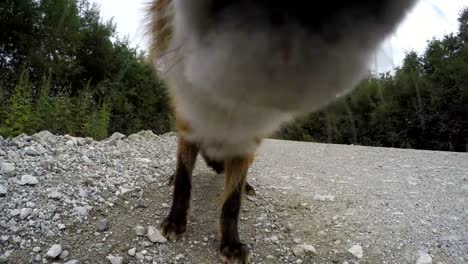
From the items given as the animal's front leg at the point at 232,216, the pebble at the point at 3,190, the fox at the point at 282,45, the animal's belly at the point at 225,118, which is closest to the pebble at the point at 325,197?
the animal's front leg at the point at 232,216

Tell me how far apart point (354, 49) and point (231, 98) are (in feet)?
1.05

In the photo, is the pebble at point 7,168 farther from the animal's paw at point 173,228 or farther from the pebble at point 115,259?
the animal's paw at point 173,228

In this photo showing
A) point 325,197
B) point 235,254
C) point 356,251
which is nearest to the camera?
point 235,254

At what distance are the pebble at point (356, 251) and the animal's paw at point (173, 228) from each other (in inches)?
51.8

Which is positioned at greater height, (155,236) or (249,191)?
(249,191)

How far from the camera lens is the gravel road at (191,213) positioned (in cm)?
278

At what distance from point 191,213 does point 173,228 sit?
0.37 meters

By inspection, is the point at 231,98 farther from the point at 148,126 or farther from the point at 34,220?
the point at 148,126

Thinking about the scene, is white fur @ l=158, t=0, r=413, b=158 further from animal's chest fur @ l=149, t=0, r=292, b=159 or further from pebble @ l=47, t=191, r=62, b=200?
pebble @ l=47, t=191, r=62, b=200

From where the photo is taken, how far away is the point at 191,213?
3.23 meters

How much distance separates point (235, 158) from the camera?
2570mm

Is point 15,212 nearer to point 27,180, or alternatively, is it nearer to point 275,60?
point 27,180

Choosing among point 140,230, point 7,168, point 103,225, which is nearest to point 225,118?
point 140,230

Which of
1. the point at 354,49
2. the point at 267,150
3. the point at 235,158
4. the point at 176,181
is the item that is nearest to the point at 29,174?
the point at 176,181
